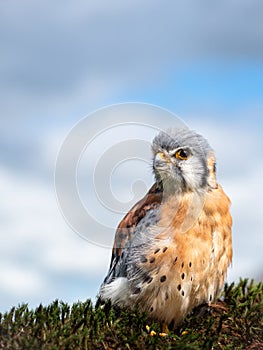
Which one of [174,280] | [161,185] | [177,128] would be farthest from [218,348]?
[177,128]

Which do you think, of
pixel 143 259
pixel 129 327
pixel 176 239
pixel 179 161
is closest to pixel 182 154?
pixel 179 161

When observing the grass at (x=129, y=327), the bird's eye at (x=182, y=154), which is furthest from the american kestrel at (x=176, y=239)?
the grass at (x=129, y=327)

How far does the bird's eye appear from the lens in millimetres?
7094

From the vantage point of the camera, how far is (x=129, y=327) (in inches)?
255

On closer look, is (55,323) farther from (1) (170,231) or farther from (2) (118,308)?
(1) (170,231)

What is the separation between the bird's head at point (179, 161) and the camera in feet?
23.1

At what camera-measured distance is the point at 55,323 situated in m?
6.21

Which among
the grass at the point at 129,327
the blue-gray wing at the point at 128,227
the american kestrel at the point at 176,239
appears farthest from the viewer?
the blue-gray wing at the point at 128,227

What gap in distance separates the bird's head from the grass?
48.4 inches

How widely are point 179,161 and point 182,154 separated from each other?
8cm

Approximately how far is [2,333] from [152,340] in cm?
131

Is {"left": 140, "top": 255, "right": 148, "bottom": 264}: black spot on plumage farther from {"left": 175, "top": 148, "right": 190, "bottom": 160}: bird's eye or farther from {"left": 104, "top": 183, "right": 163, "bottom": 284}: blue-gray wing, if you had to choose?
{"left": 175, "top": 148, "right": 190, "bottom": 160}: bird's eye

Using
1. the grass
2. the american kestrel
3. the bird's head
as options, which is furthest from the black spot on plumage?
the bird's head

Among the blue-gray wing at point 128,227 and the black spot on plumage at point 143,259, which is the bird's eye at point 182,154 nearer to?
the blue-gray wing at point 128,227
